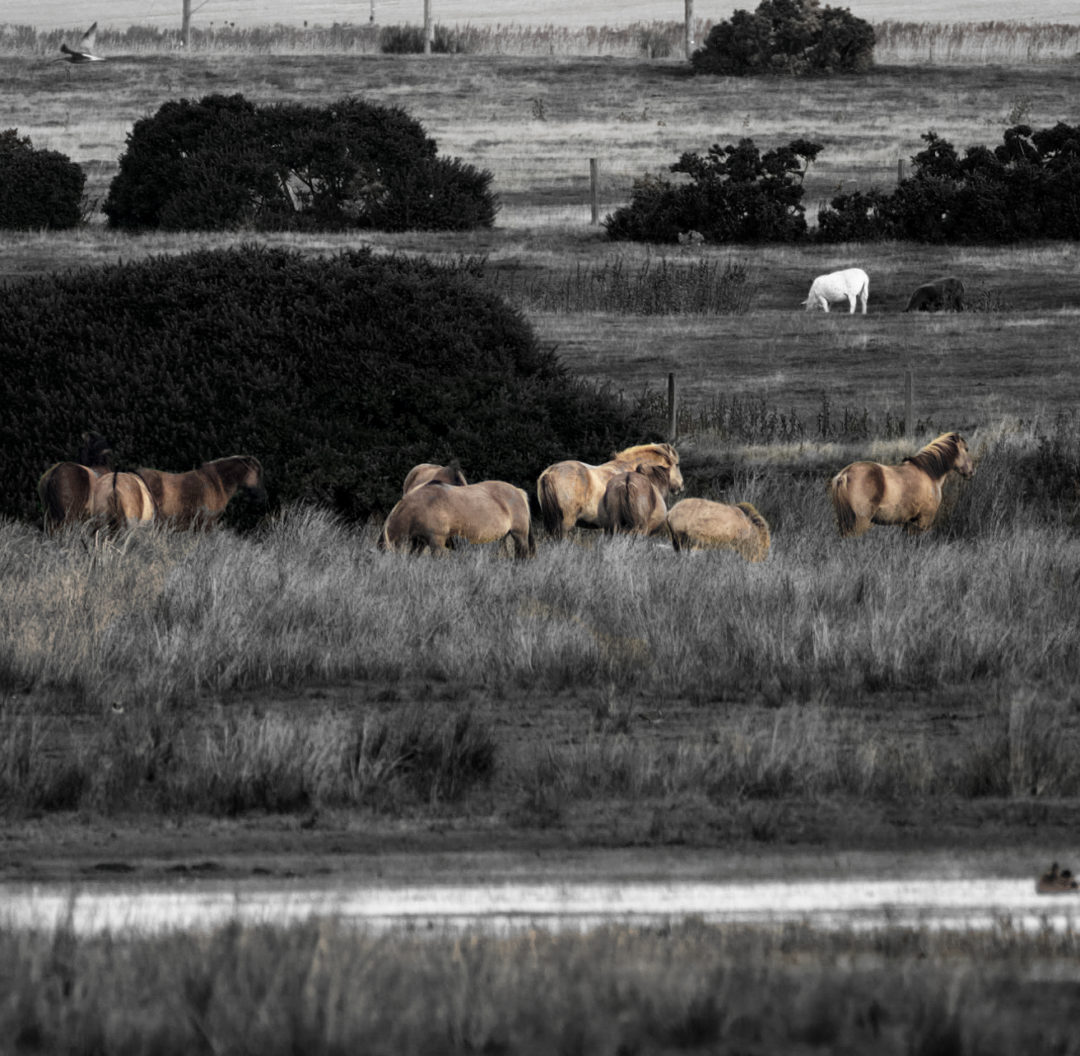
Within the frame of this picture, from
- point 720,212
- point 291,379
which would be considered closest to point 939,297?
point 720,212

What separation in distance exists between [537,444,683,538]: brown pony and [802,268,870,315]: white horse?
16957 millimetres

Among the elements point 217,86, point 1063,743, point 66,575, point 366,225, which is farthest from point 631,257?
point 217,86

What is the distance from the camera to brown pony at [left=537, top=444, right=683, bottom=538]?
47.0ft

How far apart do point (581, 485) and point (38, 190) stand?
99.9 feet

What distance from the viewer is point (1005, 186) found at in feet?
125

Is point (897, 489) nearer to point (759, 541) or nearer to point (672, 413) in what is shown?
point (759, 541)

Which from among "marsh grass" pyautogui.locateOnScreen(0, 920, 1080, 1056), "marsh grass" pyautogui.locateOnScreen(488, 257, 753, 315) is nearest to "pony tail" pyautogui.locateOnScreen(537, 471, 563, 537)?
"marsh grass" pyautogui.locateOnScreen(0, 920, 1080, 1056)

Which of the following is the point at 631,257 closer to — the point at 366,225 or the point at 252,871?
the point at 366,225

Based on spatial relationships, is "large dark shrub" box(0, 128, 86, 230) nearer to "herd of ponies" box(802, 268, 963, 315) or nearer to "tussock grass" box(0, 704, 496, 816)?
"herd of ponies" box(802, 268, 963, 315)

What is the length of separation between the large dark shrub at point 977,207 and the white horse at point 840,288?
7372mm

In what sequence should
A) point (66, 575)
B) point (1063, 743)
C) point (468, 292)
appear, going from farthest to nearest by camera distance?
point (468, 292)
point (66, 575)
point (1063, 743)

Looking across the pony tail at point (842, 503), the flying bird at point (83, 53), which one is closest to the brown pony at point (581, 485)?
the pony tail at point (842, 503)

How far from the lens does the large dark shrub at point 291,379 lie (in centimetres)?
1633

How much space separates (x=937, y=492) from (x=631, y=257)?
2075 cm
